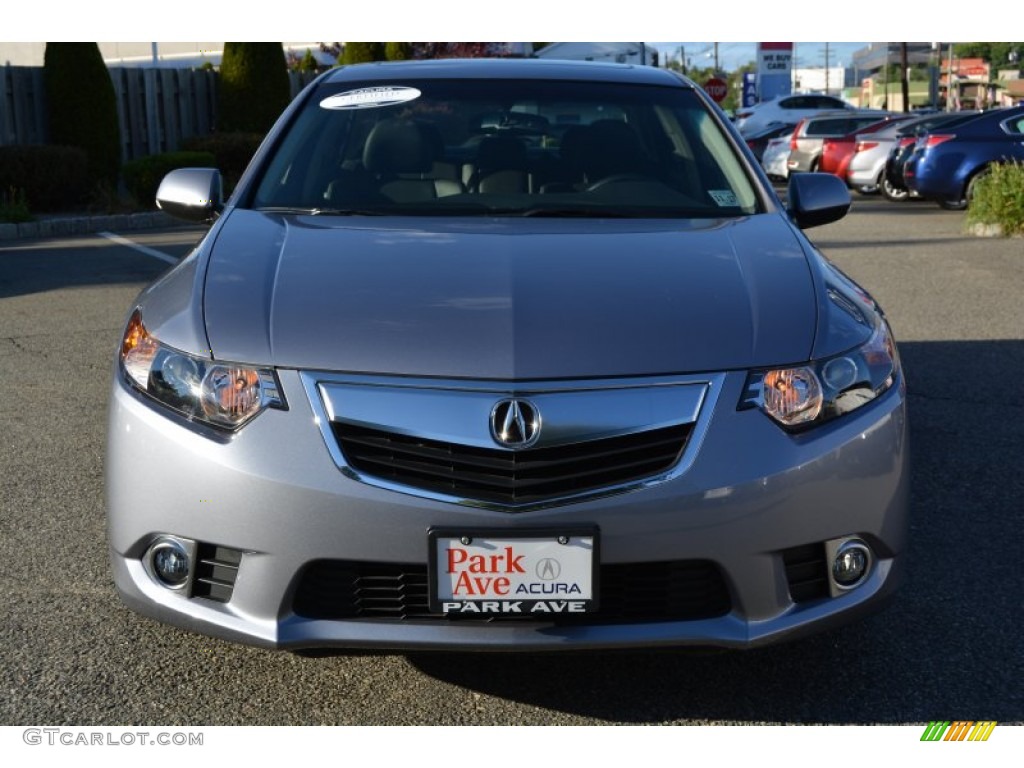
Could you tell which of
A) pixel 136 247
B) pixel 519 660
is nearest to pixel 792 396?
pixel 519 660

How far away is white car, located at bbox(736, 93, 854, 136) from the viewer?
3163 centimetres

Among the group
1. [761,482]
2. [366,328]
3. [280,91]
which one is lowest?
[280,91]

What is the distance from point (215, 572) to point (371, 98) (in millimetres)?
2148

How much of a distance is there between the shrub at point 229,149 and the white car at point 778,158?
9137 mm

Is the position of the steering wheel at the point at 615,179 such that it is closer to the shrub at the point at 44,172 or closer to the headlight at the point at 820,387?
the headlight at the point at 820,387

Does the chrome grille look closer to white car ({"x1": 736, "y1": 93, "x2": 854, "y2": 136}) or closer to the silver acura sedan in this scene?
the silver acura sedan

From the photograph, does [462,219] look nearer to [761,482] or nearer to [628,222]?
[628,222]

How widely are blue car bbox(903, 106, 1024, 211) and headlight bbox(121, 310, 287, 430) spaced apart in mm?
14757

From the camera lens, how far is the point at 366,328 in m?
2.92

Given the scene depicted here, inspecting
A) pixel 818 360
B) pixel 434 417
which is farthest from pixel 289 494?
pixel 818 360

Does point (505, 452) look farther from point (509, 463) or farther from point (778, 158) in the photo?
point (778, 158)

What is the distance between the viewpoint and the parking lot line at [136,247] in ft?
39.2

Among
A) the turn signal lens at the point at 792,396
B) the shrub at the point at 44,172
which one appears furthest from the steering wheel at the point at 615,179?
the shrub at the point at 44,172

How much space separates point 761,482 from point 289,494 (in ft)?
3.23
